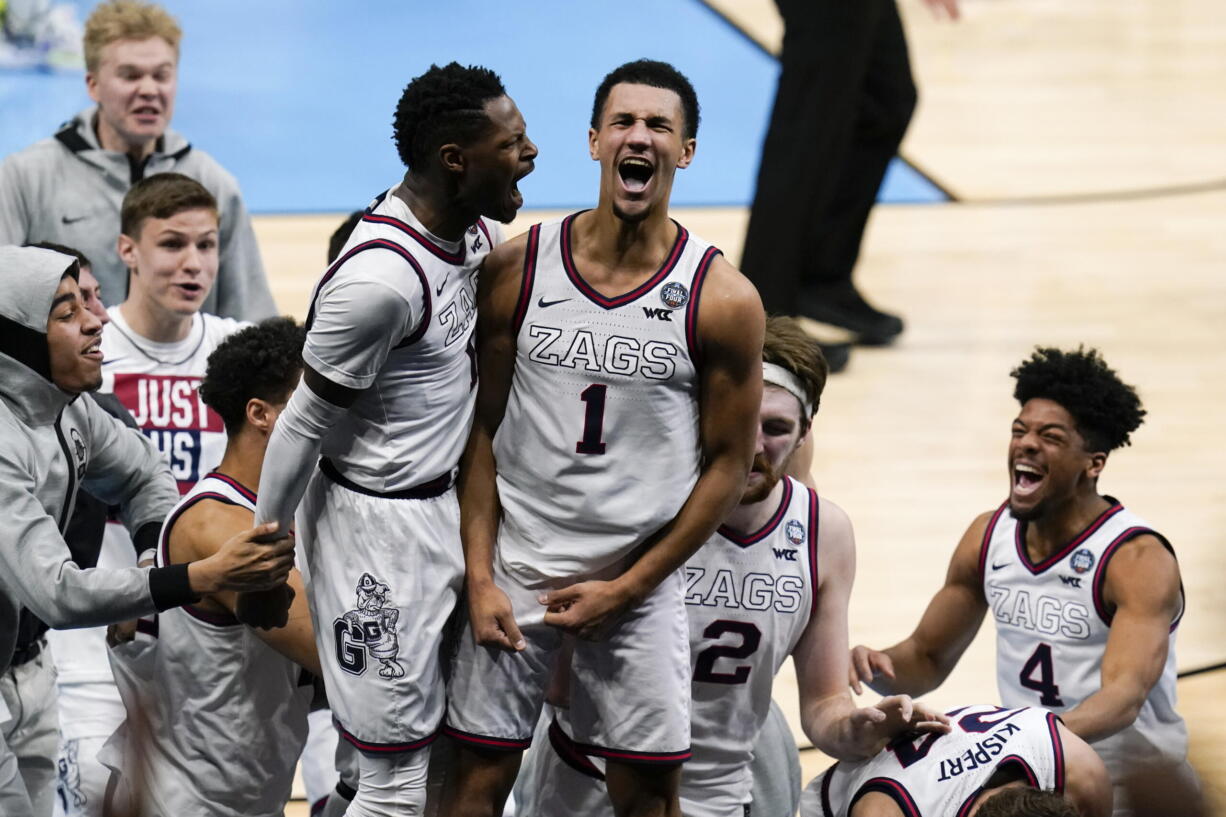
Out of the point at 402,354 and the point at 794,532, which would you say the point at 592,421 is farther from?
the point at 794,532

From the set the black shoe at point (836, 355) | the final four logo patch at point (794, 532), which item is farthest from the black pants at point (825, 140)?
the final four logo patch at point (794, 532)

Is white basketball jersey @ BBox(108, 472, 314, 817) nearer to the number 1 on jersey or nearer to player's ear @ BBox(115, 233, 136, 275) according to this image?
the number 1 on jersey

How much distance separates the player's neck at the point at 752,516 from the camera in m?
3.80

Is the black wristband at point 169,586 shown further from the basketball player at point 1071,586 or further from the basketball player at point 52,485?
the basketball player at point 1071,586

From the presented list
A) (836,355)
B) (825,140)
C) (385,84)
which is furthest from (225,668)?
(385,84)

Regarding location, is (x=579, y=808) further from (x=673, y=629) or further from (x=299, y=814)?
(x=299, y=814)

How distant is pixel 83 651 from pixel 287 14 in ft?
31.4

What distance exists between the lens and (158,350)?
15.9 feet

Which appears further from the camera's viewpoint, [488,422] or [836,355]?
[836,355]

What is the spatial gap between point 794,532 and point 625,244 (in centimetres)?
84

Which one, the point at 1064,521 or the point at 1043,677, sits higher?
the point at 1064,521

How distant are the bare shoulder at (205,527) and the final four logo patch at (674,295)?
97 cm

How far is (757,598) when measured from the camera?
376cm

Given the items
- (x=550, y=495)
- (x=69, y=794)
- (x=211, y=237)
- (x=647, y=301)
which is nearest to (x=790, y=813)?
(x=550, y=495)
